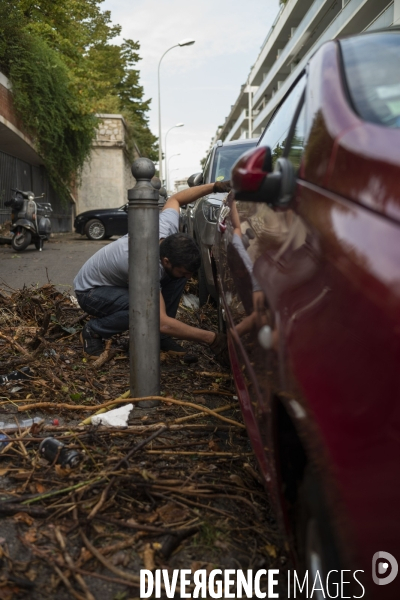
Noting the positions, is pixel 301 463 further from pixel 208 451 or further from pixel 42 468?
pixel 42 468

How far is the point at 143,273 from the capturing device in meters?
3.63

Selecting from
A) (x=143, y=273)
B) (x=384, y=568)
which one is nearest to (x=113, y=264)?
(x=143, y=273)

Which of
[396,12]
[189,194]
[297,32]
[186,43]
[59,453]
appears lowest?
[59,453]

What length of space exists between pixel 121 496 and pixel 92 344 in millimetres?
2526

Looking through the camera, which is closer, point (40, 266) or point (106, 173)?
point (40, 266)

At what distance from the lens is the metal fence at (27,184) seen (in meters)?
17.6

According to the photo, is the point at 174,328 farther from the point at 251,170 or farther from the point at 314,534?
the point at 314,534

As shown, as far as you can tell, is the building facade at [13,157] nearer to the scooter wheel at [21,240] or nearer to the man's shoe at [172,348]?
the scooter wheel at [21,240]

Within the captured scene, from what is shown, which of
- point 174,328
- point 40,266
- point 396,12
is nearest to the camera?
point 174,328

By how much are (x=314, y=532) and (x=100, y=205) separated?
31.0 m

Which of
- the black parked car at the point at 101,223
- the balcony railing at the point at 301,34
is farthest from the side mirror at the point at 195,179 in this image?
the balcony railing at the point at 301,34

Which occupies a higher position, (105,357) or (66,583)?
(105,357)

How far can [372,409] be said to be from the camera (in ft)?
3.81

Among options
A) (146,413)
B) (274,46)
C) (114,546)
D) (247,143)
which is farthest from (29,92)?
(274,46)
